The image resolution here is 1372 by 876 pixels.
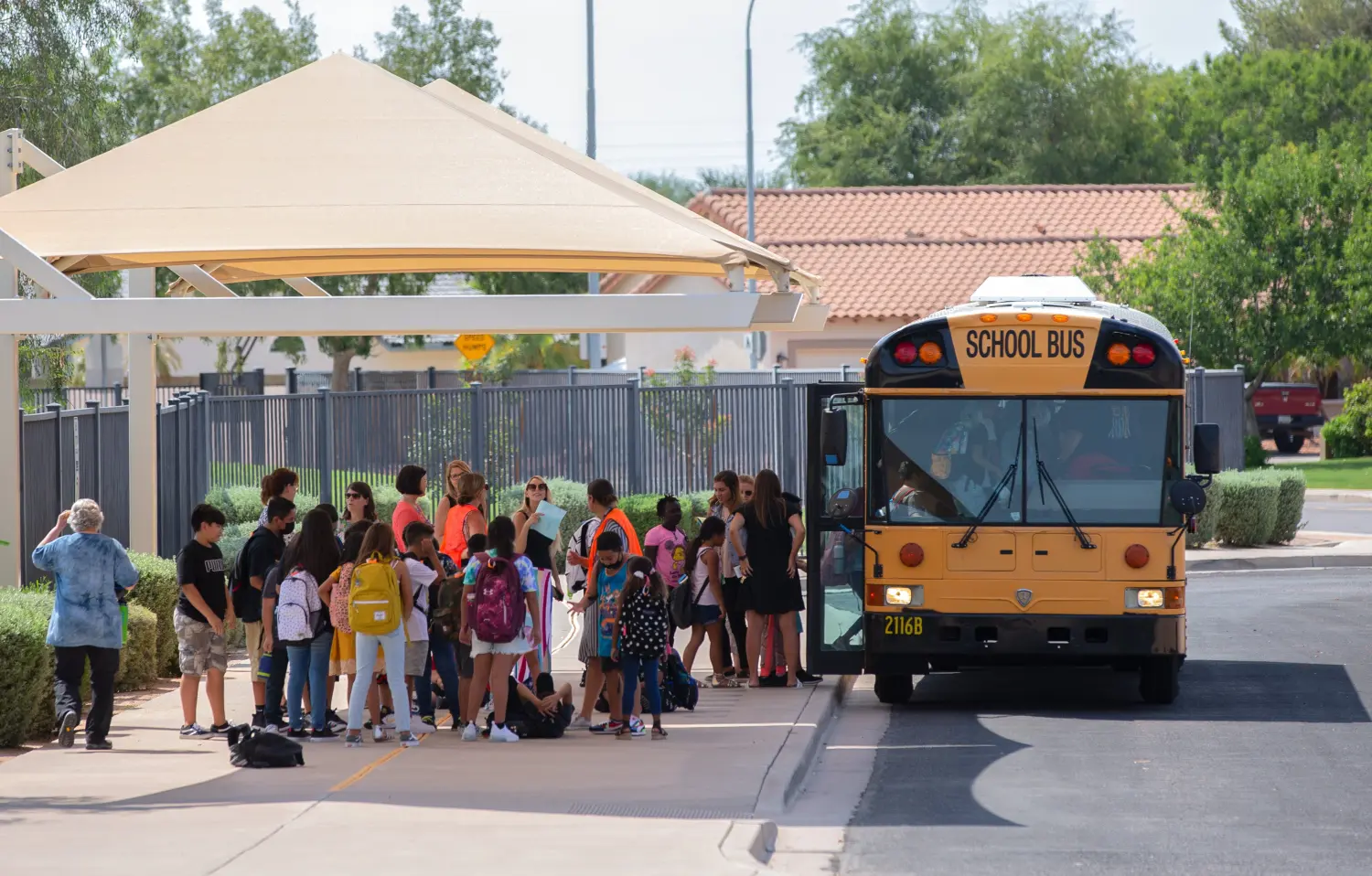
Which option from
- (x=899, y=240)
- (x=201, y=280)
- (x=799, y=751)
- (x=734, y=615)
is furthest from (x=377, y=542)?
(x=899, y=240)

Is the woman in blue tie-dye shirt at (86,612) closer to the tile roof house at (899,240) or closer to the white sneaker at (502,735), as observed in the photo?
the white sneaker at (502,735)

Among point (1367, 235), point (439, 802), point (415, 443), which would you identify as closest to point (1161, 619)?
point (439, 802)

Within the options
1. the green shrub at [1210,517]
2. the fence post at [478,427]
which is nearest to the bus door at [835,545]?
the fence post at [478,427]

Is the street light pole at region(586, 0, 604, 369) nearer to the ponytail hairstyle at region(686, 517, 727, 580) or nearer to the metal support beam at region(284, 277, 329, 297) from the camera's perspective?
the metal support beam at region(284, 277, 329, 297)

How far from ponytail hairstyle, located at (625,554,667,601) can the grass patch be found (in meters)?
26.5

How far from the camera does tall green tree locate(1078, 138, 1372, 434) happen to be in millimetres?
40031

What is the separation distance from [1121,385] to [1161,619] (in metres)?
1.64

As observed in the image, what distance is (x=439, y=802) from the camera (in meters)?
9.38

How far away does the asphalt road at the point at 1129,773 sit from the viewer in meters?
8.48

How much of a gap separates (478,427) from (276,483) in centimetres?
1047

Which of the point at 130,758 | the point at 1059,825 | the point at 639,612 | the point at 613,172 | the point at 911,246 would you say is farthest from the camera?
the point at 911,246

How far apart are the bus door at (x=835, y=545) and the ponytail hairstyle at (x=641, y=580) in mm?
2000

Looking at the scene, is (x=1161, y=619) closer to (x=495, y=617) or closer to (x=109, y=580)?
(x=495, y=617)

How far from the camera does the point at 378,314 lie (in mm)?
11125
